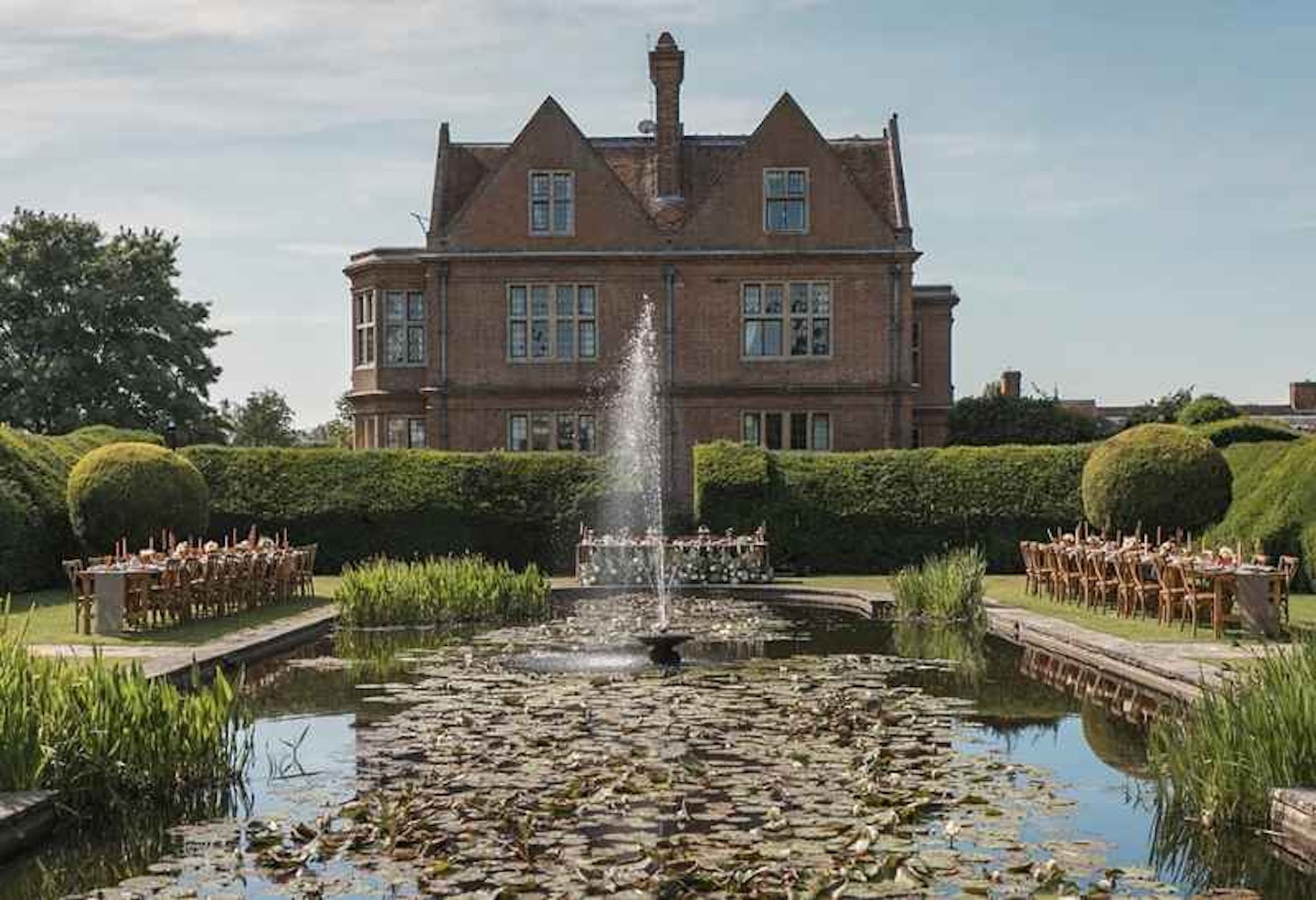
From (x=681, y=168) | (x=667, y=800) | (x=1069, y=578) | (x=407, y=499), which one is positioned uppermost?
(x=681, y=168)

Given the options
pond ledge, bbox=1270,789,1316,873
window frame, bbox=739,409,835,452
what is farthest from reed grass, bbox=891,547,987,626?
window frame, bbox=739,409,835,452

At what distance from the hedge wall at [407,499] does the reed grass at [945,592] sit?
8983 mm

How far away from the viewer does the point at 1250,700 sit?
8.36 m

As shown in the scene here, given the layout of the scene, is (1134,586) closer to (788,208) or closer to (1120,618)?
(1120,618)

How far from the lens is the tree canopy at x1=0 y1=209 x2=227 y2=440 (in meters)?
42.9

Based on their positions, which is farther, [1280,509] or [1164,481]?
[1280,509]

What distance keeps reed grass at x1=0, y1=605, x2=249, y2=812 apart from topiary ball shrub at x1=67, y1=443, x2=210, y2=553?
12.9 metres

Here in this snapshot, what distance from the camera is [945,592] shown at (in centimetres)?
1895

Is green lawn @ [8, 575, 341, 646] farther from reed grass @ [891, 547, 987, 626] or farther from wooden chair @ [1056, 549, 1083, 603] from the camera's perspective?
wooden chair @ [1056, 549, 1083, 603]

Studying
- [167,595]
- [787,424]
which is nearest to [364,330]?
[787,424]

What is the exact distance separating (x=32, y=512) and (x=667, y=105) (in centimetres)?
1766

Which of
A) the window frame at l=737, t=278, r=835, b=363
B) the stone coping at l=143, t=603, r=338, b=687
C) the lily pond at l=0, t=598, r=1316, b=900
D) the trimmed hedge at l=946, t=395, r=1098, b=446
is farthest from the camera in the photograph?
the trimmed hedge at l=946, t=395, r=1098, b=446

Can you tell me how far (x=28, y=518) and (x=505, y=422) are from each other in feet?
41.4

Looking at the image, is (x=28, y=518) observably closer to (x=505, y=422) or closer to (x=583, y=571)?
(x=583, y=571)
